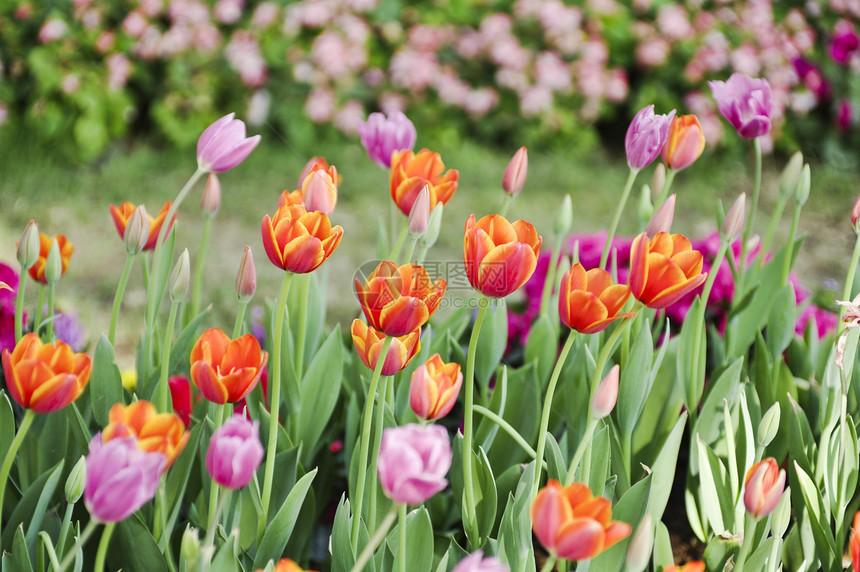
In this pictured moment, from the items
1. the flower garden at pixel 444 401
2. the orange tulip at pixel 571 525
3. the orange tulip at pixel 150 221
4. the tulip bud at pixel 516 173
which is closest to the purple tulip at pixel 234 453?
the flower garden at pixel 444 401

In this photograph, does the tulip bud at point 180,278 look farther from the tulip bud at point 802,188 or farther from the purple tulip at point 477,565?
the tulip bud at point 802,188

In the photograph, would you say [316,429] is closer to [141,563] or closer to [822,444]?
[141,563]

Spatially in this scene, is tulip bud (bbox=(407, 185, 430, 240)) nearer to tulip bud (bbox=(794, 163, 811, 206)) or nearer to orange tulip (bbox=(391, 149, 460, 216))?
orange tulip (bbox=(391, 149, 460, 216))

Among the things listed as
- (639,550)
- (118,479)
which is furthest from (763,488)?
(118,479)

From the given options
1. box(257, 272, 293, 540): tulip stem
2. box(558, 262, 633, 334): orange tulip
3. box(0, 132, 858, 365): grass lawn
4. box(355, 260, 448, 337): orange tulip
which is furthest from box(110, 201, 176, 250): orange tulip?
box(0, 132, 858, 365): grass lawn

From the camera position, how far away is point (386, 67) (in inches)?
165

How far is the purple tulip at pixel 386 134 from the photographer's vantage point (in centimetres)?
111

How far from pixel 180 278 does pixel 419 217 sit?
0.28m

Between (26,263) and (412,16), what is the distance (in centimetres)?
368

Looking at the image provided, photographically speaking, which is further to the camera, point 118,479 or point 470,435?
point 470,435

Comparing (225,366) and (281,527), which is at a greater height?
(225,366)

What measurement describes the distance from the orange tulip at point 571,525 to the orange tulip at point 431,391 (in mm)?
150

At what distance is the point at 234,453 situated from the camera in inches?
24.7

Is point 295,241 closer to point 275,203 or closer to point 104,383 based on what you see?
point 104,383
